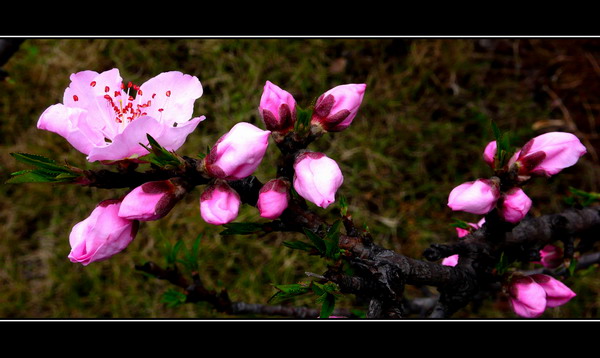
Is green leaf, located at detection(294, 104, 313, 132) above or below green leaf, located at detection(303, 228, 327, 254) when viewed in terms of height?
above

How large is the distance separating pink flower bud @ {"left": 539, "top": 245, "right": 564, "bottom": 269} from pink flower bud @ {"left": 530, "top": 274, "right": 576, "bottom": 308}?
35cm

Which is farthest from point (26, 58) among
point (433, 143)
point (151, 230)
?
point (433, 143)

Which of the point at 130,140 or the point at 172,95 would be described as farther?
the point at 172,95

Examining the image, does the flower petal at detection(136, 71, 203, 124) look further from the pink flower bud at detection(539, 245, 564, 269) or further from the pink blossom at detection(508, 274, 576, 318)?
the pink flower bud at detection(539, 245, 564, 269)

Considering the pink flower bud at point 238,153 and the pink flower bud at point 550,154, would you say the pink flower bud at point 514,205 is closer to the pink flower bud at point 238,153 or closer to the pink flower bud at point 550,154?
the pink flower bud at point 550,154

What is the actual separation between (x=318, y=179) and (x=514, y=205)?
48cm

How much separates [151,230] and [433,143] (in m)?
1.73

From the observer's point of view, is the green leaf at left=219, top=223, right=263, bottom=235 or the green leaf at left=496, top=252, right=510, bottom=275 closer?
the green leaf at left=219, top=223, right=263, bottom=235

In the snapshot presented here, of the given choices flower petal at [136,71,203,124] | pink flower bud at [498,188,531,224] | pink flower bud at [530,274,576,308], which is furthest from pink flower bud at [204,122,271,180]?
pink flower bud at [530,274,576,308]

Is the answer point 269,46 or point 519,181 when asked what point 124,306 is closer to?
point 269,46

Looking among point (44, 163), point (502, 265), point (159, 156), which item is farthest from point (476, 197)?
point (44, 163)

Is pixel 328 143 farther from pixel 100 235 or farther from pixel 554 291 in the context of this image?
pixel 100 235

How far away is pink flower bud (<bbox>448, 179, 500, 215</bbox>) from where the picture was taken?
1035 millimetres

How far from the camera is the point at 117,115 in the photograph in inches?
43.5
